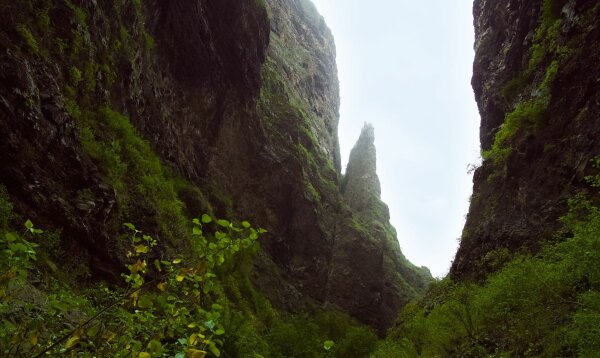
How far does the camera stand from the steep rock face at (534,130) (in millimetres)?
16203

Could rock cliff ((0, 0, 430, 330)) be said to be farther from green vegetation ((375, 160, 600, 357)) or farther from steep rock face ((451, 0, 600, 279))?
steep rock face ((451, 0, 600, 279))

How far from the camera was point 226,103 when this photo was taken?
31.0 metres

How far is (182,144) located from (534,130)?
62.5 feet

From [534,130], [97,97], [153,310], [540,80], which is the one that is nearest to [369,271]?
[534,130]

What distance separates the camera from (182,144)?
1045 inches

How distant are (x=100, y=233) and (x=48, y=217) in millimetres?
1905

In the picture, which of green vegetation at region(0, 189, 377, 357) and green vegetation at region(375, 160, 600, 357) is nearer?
green vegetation at region(0, 189, 377, 357)

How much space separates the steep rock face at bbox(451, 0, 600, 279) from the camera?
16.2 meters

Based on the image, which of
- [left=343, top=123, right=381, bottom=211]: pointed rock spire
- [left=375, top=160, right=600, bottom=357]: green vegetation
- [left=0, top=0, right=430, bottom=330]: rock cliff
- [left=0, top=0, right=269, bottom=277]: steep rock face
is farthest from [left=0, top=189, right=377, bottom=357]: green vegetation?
[left=343, top=123, right=381, bottom=211]: pointed rock spire

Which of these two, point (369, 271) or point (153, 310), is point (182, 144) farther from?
point (153, 310)

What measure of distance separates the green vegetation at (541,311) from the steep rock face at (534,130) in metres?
3.21

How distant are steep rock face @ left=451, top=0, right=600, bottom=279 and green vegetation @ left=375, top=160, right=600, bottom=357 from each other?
3205mm

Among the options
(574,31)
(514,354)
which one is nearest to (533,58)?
(574,31)

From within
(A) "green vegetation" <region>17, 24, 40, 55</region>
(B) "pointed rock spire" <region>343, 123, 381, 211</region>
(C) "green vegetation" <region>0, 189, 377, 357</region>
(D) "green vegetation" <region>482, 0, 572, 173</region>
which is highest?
(B) "pointed rock spire" <region>343, 123, 381, 211</region>
